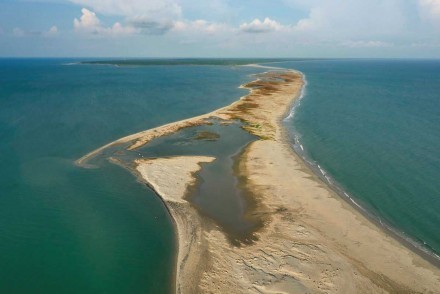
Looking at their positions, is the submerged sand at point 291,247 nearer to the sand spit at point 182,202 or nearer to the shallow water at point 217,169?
the sand spit at point 182,202

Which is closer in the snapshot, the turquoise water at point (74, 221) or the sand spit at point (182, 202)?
the sand spit at point (182, 202)

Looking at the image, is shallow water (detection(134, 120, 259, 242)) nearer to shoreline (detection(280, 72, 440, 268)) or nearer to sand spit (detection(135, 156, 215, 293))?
sand spit (detection(135, 156, 215, 293))

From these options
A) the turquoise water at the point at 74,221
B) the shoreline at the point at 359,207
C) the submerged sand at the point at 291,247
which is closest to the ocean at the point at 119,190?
the turquoise water at the point at 74,221

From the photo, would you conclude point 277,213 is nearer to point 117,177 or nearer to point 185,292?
point 185,292

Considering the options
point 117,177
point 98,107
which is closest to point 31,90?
point 98,107

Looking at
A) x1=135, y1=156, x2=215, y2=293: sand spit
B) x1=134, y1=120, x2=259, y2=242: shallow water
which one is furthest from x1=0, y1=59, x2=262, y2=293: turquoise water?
x1=134, y1=120, x2=259, y2=242: shallow water

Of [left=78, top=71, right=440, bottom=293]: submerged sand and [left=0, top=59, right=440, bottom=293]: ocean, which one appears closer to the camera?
[left=78, top=71, right=440, bottom=293]: submerged sand

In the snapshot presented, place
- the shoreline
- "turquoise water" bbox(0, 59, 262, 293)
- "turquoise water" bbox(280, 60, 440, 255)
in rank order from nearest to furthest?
"turquoise water" bbox(0, 59, 262, 293), the shoreline, "turquoise water" bbox(280, 60, 440, 255)

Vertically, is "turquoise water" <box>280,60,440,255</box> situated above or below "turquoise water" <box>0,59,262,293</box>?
above
